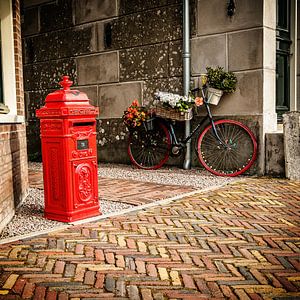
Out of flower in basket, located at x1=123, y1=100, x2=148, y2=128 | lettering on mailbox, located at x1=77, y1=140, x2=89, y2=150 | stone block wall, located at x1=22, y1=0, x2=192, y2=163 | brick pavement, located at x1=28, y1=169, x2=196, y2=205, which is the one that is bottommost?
brick pavement, located at x1=28, y1=169, x2=196, y2=205

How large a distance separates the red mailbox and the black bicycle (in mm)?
3127

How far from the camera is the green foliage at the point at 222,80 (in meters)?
6.84

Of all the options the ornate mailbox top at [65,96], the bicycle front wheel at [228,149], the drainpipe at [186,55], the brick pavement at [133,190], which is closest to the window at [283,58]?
the bicycle front wheel at [228,149]

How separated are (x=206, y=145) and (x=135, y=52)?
7.79 feet

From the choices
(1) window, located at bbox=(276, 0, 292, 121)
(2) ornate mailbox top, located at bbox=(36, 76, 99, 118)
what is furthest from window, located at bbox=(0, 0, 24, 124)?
(1) window, located at bbox=(276, 0, 292, 121)

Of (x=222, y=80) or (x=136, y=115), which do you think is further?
(x=136, y=115)

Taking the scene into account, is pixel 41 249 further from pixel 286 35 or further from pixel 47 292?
pixel 286 35

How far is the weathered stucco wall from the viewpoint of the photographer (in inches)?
267

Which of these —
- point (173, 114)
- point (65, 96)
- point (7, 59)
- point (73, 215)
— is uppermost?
point (7, 59)

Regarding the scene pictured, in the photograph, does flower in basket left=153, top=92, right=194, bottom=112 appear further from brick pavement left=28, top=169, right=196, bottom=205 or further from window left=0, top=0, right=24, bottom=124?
window left=0, top=0, right=24, bottom=124

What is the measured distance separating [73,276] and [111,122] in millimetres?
6088

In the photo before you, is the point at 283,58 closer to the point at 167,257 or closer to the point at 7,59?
the point at 7,59

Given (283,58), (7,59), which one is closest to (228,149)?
(283,58)

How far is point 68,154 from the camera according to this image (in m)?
4.10
